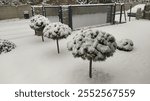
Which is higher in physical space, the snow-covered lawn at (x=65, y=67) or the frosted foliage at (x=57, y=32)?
the frosted foliage at (x=57, y=32)

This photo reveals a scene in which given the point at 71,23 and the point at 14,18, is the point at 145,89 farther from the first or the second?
the point at 14,18

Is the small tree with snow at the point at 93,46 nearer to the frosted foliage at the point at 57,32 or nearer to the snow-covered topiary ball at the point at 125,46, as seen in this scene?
the frosted foliage at the point at 57,32

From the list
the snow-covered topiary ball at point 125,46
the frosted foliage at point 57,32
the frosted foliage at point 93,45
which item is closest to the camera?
the frosted foliage at point 93,45

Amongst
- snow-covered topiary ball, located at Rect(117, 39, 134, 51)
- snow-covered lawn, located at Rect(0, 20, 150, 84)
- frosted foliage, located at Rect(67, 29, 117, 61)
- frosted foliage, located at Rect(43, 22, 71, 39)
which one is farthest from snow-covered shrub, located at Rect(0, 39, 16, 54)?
snow-covered topiary ball, located at Rect(117, 39, 134, 51)

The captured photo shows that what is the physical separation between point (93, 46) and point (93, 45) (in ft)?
0.11

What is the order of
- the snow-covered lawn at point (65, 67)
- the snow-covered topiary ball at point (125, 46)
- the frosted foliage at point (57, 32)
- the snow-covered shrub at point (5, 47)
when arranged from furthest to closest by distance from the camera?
the snow-covered shrub at point (5, 47)
the snow-covered topiary ball at point (125, 46)
the frosted foliage at point (57, 32)
the snow-covered lawn at point (65, 67)

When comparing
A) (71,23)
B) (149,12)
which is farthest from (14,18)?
(149,12)

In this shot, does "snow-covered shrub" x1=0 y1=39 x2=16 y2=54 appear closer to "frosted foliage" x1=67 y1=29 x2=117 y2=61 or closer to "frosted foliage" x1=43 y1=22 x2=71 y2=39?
"frosted foliage" x1=43 y1=22 x2=71 y2=39

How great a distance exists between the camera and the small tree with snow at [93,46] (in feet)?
15.5

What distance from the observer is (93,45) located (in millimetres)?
4750

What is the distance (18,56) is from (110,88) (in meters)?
4.47

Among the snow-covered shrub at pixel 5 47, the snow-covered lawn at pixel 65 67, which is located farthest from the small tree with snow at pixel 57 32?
the snow-covered shrub at pixel 5 47

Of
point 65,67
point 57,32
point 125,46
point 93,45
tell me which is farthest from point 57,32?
point 125,46

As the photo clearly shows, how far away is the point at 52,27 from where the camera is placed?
7.09m
